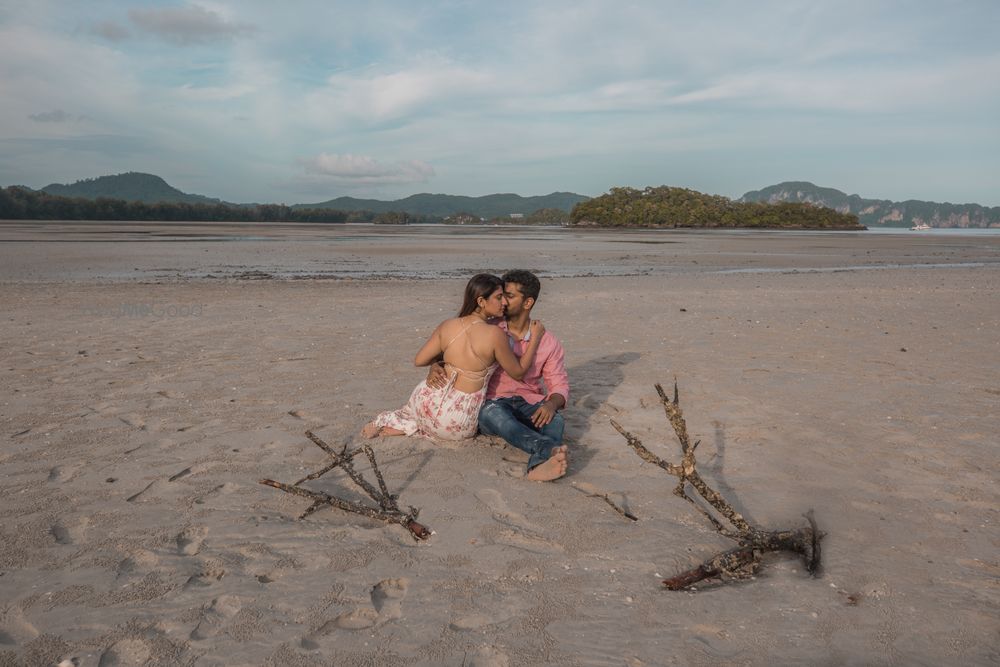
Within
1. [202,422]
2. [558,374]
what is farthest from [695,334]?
[202,422]

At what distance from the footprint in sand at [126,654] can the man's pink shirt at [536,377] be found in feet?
10.4

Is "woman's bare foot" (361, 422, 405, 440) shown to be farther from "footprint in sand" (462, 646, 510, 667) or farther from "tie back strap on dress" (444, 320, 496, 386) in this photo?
"footprint in sand" (462, 646, 510, 667)

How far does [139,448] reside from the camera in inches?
197

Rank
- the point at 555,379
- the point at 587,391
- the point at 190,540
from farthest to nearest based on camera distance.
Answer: the point at 587,391 < the point at 555,379 < the point at 190,540

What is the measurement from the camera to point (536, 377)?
549 centimetres

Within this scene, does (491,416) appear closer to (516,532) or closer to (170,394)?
(516,532)

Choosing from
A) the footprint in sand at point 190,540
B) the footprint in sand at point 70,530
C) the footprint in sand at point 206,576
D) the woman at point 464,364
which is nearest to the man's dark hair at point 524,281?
the woman at point 464,364

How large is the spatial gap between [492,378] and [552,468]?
122cm

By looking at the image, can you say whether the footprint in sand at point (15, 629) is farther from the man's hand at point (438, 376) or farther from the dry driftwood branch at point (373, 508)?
the man's hand at point (438, 376)

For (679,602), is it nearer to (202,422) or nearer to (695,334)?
(202,422)

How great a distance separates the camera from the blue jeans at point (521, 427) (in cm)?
471

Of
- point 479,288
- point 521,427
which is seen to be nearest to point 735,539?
point 521,427

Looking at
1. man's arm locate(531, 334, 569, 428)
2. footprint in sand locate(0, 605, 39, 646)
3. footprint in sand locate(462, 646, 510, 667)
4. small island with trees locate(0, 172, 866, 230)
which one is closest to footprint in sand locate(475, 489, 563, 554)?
footprint in sand locate(462, 646, 510, 667)

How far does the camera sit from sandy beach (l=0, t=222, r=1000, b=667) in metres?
2.80
